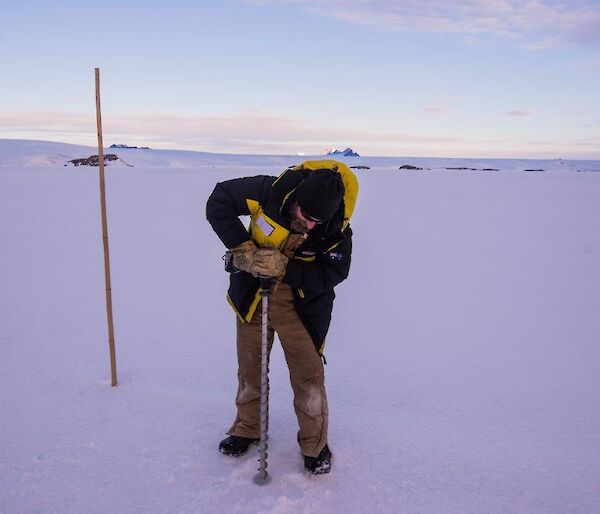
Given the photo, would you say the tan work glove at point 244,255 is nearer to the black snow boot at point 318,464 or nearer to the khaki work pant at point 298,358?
the khaki work pant at point 298,358

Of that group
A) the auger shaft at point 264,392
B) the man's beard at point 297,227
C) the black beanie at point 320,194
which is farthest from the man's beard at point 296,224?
the auger shaft at point 264,392

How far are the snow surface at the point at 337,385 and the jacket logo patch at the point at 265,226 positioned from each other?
108cm

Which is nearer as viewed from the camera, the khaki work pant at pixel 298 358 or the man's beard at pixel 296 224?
the man's beard at pixel 296 224

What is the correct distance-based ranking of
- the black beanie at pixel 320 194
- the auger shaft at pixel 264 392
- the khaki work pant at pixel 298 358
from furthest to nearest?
the khaki work pant at pixel 298 358 → the auger shaft at pixel 264 392 → the black beanie at pixel 320 194

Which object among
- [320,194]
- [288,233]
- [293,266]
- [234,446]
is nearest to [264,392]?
[234,446]

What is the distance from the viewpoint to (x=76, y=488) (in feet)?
7.00

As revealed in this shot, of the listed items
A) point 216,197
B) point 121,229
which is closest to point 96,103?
point 216,197

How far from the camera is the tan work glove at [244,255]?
2.09 m

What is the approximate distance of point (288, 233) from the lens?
2133 millimetres

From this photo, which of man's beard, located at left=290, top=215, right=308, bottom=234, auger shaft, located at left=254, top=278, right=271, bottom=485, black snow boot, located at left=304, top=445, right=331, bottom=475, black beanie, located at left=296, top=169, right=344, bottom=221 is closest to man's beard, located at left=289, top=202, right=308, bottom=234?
man's beard, located at left=290, top=215, right=308, bottom=234

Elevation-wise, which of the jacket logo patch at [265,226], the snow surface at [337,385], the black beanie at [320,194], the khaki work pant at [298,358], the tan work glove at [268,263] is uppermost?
the black beanie at [320,194]

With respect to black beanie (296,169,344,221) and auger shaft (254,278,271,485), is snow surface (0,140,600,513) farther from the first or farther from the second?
black beanie (296,169,344,221)

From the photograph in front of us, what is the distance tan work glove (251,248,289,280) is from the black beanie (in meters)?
0.23

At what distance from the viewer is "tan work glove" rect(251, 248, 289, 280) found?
2.04 m
